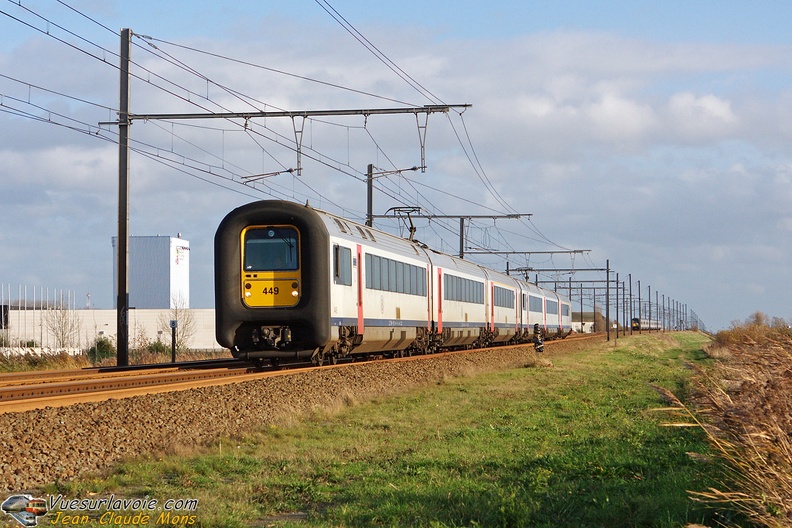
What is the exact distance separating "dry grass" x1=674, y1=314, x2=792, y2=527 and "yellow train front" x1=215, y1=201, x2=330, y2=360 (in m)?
14.3

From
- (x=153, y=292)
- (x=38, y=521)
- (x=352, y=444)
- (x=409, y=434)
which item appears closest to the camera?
(x=38, y=521)

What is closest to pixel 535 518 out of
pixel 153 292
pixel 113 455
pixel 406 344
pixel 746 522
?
pixel 746 522

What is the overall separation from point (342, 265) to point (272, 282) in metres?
1.95

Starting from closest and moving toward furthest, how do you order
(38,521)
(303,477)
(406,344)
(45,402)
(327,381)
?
(38,521), (303,477), (45,402), (327,381), (406,344)

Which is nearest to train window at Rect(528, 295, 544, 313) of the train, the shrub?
the shrub

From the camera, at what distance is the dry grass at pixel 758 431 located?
Answer: 580cm

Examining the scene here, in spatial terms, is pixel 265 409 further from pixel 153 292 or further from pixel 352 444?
pixel 153 292

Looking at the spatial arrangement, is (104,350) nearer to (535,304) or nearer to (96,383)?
(535,304)

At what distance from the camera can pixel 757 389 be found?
6430mm

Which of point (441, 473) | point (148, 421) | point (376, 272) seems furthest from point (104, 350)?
point (441, 473)

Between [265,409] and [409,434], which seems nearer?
[409,434]

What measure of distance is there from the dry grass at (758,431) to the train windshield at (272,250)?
48.6 feet

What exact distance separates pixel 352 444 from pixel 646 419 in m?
4.89

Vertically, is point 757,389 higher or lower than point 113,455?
higher
